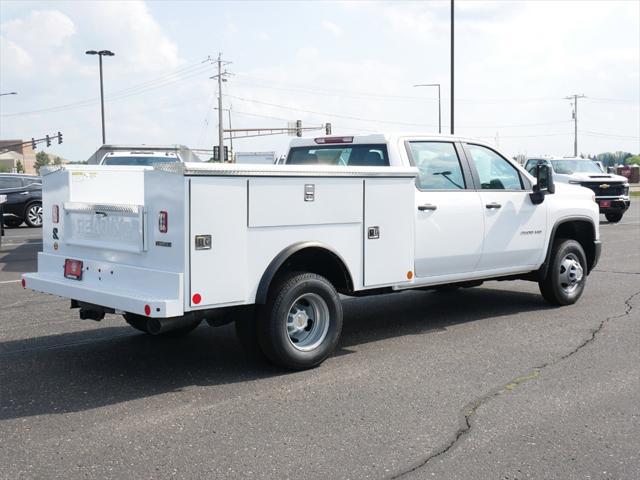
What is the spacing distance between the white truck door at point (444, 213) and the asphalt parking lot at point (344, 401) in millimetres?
738

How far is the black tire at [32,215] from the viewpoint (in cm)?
2344

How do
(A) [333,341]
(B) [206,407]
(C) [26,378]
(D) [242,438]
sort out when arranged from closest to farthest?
(D) [242,438] < (B) [206,407] < (C) [26,378] < (A) [333,341]

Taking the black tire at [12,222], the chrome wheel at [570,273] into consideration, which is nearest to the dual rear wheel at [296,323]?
the chrome wheel at [570,273]

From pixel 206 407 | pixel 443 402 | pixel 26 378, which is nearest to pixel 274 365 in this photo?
pixel 206 407

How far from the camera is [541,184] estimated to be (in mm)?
8711

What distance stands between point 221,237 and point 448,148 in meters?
3.18

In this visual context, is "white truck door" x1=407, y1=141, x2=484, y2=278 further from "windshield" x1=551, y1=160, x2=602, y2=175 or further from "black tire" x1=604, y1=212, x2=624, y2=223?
"black tire" x1=604, y1=212, x2=624, y2=223

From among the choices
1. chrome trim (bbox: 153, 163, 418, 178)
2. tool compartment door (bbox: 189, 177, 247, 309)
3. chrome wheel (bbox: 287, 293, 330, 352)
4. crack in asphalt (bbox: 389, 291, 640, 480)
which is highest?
chrome trim (bbox: 153, 163, 418, 178)

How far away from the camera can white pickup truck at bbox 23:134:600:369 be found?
5.64 m

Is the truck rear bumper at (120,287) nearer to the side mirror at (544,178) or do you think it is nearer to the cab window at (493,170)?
the cab window at (493,170)

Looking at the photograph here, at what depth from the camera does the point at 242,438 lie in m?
4.78

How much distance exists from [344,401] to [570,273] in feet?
15.3

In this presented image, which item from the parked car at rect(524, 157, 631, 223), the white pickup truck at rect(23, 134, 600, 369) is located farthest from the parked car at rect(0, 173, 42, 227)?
the white pickup truck at rect(23, 134, 600, 369)

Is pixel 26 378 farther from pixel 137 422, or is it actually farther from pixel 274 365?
pixel 274 365
